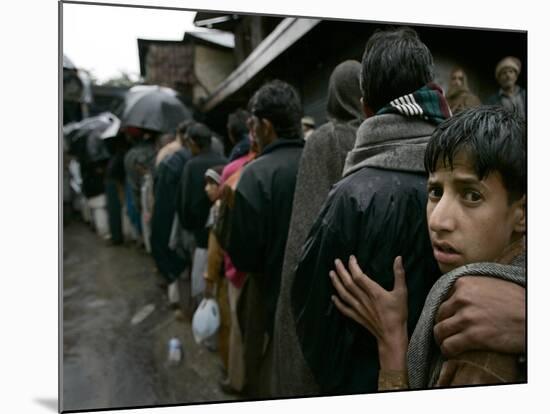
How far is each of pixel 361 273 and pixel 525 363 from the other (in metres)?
0.83

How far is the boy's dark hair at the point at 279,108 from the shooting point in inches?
93.2

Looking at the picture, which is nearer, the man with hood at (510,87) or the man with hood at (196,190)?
the man with hood at (196,190)

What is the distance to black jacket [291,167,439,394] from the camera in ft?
6.86

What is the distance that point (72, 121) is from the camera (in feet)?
7.28

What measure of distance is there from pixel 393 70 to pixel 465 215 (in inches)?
22.4

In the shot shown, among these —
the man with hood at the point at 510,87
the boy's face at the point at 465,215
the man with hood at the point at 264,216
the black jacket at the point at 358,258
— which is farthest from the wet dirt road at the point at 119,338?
the man with hood at the point at 510,87

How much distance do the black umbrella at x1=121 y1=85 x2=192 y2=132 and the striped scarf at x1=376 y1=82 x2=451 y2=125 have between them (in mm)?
763

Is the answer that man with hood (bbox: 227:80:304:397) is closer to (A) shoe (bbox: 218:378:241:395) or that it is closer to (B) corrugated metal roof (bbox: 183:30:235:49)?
(A) shoe (bbox: 218:378:241:395)

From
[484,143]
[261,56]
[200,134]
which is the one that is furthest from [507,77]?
[200,134]

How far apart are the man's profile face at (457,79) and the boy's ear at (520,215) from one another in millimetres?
512

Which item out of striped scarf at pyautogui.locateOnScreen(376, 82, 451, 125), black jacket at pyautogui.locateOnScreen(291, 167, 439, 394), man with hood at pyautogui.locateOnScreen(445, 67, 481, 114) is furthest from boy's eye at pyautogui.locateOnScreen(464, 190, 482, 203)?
man with hood at pyautogui.locateOnScreen(445, 67, 481, 114)

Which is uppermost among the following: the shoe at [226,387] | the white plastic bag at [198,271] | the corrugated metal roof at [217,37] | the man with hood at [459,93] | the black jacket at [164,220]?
the corrugated metal roof at [217,37]

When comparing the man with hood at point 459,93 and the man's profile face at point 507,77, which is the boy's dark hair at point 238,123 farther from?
the man's profile face at point 507,77

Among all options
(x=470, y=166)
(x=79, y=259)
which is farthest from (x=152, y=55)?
(x=470, y=166)
